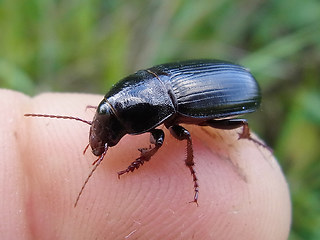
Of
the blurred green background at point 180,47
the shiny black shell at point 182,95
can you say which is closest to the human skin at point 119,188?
the shiny black shell at point 182,95

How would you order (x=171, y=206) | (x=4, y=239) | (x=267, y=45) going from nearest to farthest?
(x=4, y=239), (x=171, y=206), (x=267, y=45)

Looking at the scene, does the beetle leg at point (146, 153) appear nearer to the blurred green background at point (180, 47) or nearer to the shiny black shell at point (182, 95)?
the shiny black shell at point (182, 95)

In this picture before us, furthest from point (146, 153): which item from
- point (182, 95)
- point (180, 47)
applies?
point (180, 47)

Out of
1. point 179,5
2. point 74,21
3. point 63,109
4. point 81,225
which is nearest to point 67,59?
point 74,21

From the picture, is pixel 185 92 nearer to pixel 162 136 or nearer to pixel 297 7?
pixel 162 136

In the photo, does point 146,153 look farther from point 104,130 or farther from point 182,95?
point 182,95

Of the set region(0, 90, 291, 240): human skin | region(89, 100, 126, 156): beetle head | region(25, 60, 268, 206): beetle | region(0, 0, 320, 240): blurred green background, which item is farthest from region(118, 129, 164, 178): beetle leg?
region(0, 0, 320, 240): blurred green background

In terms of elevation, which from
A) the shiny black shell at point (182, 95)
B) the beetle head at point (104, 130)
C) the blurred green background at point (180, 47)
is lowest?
the blurred green background at point (180, 47)
